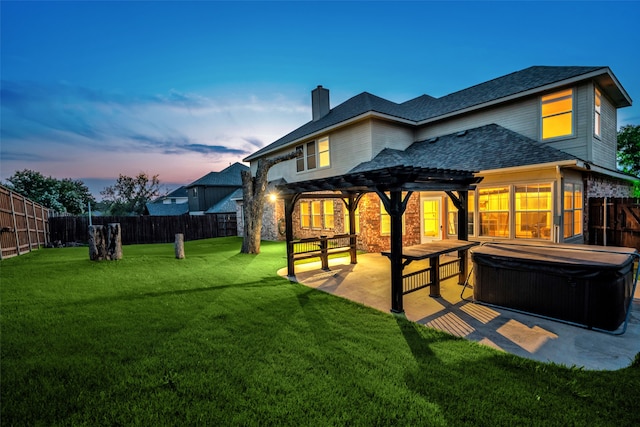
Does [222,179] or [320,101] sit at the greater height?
[320,101]

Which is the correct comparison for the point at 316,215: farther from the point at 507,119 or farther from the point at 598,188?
the point at 598,188

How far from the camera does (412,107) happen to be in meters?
15.2

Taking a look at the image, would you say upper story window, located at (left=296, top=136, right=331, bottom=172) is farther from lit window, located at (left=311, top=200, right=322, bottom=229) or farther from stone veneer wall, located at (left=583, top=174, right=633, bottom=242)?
stone veneer wall, located at (left=583, top=174, right=633, bottom=242)

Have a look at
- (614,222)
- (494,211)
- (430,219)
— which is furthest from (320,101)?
(614,222)

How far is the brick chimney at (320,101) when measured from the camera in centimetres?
1720

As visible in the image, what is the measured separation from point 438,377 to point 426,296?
132 inches

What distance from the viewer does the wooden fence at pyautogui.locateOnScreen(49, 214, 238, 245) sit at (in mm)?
18062

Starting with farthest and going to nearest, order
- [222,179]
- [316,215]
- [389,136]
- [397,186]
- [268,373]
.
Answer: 1. [222,179]
2. [316,215]
3. [389,136]
4. [397,186]
5. [268,373]

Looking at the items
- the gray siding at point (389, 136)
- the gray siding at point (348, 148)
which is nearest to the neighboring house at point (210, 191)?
the gray siding at point (348, 148)

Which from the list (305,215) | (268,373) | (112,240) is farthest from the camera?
(305,215)

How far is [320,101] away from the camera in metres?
17.3

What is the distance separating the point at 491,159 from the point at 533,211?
6.57ft

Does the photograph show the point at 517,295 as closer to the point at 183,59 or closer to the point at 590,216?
the point at 590,216

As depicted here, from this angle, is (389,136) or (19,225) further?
(389,136)
